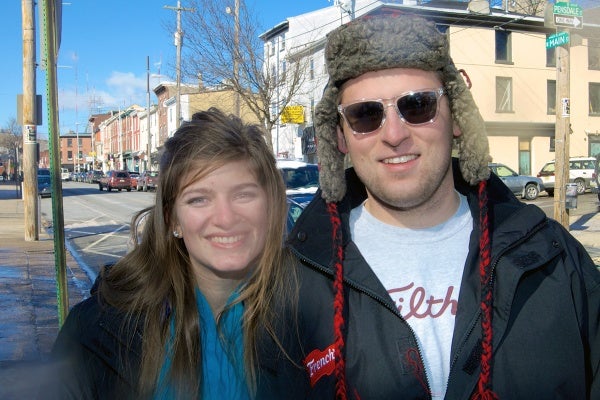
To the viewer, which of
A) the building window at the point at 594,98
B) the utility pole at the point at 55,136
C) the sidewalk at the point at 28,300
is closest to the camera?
the utility pole at the point at 55,136

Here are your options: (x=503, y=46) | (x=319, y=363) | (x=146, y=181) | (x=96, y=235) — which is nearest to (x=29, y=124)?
(x=96, y=235)

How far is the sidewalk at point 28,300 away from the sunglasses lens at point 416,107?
11.5 feet

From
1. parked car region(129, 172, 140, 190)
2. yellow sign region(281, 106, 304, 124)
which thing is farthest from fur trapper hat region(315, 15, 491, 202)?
parked car region(129, 172, 140, 190)

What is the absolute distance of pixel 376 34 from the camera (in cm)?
193

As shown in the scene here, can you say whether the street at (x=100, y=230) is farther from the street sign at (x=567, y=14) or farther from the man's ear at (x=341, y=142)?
the man's ear at (x=341, y=142)

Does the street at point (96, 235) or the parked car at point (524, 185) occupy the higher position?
the parked car at point (524, 185)

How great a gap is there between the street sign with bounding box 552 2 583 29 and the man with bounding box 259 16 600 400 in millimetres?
9740

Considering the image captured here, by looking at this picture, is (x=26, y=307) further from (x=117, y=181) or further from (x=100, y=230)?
(x=117, y=181)

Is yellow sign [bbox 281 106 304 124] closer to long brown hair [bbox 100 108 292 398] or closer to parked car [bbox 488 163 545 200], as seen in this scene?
parked car [bbox 488 163 545 200]

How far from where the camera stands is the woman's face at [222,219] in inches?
79.0

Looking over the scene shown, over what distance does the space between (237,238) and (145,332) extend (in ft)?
1.45

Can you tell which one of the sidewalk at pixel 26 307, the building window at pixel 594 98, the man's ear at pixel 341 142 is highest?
the building window at pixel 594 98

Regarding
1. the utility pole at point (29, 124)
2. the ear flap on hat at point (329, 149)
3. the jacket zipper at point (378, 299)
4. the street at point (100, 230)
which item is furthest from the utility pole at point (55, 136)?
the utility pole at point (29, 124)

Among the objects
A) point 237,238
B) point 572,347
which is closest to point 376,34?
point 237,238
